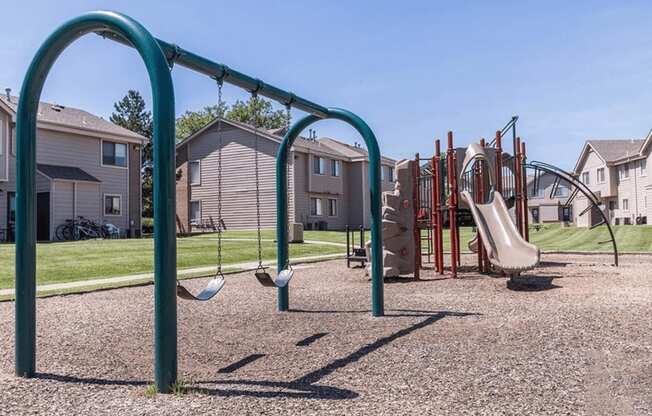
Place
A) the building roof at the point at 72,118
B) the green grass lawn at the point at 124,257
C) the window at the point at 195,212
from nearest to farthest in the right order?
the green grass lawn at the point at 124,257, the building roof at the point at 72,118, the window at the point at 195,212

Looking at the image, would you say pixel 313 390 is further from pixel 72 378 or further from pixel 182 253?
pixel 182 253

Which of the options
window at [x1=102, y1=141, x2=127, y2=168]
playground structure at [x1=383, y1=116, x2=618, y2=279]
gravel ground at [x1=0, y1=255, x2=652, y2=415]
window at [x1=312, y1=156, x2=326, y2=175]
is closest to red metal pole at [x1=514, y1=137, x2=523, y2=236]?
playground structure at [x1=383, y1=116, x2=618, y2=279]

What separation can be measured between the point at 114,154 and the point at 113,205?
2.87 m

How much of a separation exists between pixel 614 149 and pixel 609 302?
45.8 metres

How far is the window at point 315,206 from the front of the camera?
1486 inches

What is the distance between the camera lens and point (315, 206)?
3819 cm

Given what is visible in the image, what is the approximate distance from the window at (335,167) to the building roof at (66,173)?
16433 millimetres

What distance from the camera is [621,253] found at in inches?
708

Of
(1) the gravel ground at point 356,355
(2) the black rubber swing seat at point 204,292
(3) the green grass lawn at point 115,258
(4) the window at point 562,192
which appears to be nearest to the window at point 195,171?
(3) the green grass lawn at point 115,258

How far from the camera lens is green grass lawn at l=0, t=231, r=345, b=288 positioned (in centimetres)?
1324

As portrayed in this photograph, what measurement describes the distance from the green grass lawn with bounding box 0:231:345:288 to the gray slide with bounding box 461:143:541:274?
792 cm

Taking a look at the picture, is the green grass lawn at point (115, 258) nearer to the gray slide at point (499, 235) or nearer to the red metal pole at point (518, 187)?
the gray slide at point (499, 235)

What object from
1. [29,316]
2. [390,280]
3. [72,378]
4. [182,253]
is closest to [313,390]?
[72,378]

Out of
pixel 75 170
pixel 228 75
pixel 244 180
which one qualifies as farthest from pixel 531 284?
pixel 244 180
